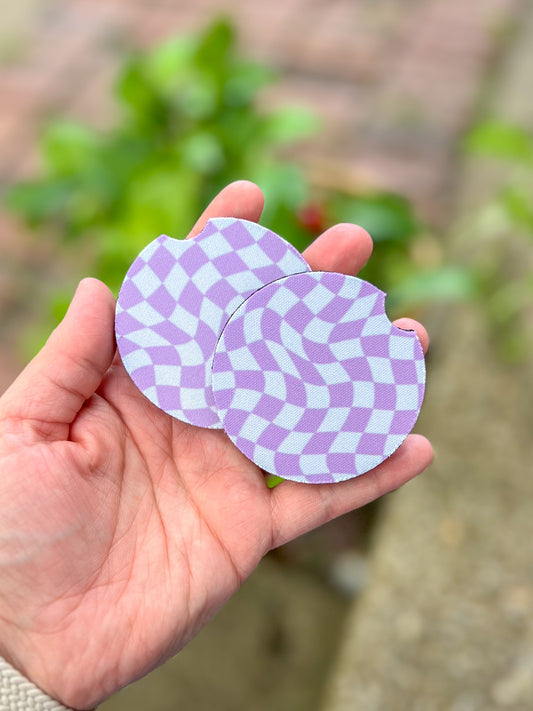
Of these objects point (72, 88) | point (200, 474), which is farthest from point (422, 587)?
point (72, 88)

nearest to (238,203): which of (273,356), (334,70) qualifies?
(273,356)

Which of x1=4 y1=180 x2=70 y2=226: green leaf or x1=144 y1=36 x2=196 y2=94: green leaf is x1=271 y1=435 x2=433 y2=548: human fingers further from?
x1=144 y1=36 x2=196 y2=94: green leaf

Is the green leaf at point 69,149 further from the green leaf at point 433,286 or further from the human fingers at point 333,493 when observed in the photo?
the human fingers at point 333,493

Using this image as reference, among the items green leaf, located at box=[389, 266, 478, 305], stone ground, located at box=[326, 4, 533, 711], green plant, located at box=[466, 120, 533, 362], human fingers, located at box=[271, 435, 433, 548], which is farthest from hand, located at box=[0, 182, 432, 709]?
green plant, located at box=[466, 120, 533, 362]

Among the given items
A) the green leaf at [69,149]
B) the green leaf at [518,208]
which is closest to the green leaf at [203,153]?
the green leaf at [69,149]

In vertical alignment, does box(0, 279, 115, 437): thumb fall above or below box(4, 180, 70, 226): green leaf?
above

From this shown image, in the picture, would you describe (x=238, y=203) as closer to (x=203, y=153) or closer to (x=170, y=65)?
(x=203, y=153)

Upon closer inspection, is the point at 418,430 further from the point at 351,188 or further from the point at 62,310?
the point at 62,310
